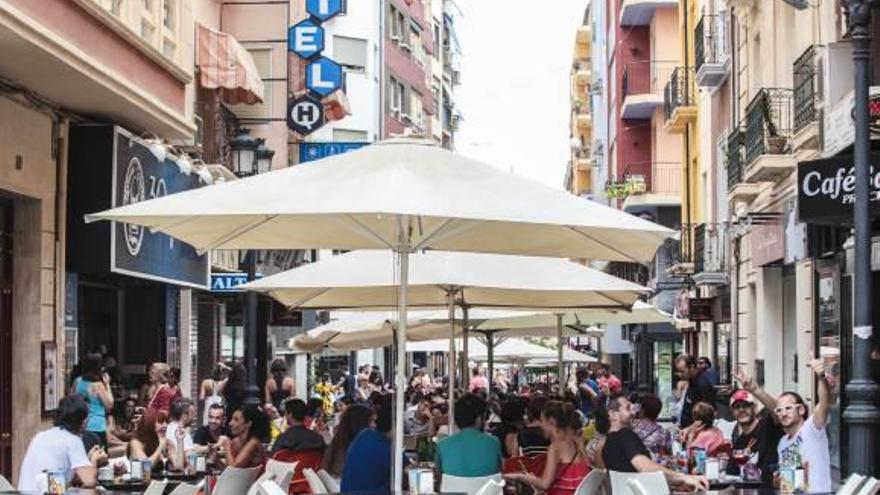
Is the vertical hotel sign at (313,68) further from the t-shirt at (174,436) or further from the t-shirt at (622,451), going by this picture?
the t-shirt at (622,451)

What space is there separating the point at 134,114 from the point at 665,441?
899 centimetres

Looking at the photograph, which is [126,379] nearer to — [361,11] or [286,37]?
[286,37]

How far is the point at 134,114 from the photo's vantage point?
20.2m

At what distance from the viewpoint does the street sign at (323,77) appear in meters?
37.3

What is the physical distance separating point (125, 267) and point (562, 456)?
10.7 m

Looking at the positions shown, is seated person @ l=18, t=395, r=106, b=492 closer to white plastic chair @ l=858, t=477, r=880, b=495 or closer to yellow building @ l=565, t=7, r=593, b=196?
white plastic chair @ l=858, t=477, r=880, b=495

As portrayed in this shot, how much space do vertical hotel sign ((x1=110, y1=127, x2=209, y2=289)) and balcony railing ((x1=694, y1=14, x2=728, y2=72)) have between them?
12.0m

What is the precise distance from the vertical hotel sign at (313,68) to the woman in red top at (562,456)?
83.7 ft

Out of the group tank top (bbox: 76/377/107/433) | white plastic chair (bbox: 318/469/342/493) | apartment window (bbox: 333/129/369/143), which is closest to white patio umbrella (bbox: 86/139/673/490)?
white plastic chair (bbox: 318/469/342/493)

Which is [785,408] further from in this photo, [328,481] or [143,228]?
[143,228]

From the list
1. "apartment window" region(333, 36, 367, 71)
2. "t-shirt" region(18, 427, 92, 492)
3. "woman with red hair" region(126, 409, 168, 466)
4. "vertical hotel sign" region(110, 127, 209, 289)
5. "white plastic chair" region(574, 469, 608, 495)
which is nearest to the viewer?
"white plastic chair" region(574, 469, 608, 495)

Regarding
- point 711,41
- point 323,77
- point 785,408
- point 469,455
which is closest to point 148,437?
point 469,455

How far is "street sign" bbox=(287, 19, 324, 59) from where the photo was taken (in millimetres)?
36500

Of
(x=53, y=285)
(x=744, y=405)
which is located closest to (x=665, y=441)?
(x=744, y=405)
